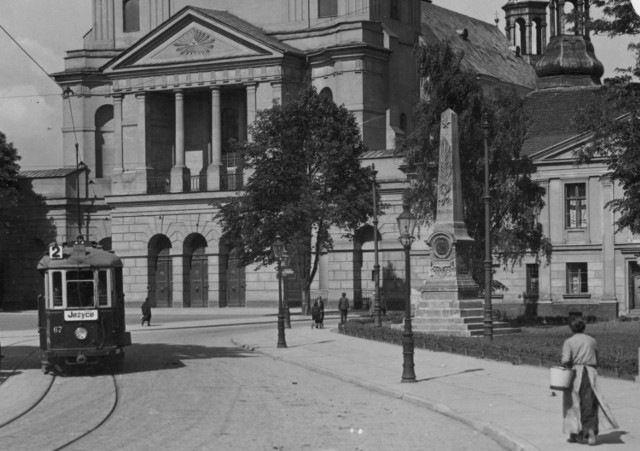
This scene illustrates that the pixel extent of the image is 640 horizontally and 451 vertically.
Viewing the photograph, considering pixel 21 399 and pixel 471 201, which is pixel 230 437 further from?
pixel 471 201

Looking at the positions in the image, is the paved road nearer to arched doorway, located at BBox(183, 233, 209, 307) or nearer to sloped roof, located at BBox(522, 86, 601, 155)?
sloped roof, located at BBox(522, 86, 601, 155)

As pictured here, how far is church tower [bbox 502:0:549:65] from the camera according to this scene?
133625mm

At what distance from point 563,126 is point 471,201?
2311 cm

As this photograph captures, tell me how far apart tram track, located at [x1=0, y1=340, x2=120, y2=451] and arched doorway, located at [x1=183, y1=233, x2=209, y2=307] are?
46.8 m

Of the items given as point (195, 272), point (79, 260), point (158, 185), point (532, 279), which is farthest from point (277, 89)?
point (79, 260)

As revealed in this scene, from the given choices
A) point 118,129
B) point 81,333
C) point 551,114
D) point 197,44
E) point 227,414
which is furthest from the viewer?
point 118,129

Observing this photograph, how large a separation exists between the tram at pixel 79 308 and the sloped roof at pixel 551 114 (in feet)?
133

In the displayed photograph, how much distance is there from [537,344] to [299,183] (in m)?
29.3

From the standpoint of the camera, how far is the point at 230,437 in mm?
18734

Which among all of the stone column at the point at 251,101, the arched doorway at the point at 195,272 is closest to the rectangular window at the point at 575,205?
the stone column at the point at 251,101

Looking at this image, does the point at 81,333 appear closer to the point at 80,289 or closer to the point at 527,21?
the point at 80,289

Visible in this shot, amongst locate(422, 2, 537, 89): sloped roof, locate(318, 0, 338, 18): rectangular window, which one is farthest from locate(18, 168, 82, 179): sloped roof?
locate(422, 2, 537, 89): sloped roof

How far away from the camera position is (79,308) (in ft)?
96.6

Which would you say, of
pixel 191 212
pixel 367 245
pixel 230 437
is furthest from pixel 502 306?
pixel 230 437
